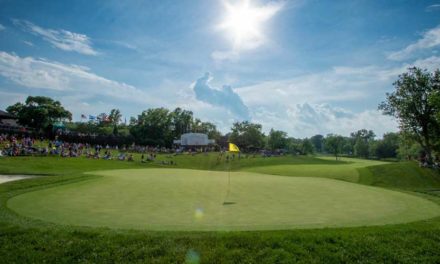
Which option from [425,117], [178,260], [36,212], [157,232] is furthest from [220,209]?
[425,117]

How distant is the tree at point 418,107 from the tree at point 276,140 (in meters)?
68.7

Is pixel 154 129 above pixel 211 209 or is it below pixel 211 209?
above

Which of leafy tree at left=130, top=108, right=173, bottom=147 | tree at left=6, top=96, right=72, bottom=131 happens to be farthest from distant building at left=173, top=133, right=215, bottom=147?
tree at left=6, top=96, right=72, bottom=131

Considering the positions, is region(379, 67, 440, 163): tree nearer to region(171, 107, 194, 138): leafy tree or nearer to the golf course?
the golf course

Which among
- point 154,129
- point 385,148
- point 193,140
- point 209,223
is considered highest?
point 154,129

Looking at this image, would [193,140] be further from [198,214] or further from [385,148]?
[385,148]

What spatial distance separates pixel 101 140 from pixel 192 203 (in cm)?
6989

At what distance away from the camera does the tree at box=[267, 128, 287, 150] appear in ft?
356

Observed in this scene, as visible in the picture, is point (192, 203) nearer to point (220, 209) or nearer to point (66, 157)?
point (220, 209)

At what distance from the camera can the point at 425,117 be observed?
3688 cm

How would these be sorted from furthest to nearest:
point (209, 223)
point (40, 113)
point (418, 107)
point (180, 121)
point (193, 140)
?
point (180, 121) → point (193, 140) → point (40, 113) → point (418, 107) → point (209, 223)

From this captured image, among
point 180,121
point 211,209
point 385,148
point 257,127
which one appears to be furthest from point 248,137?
point 211,209

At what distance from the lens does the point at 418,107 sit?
37.3 metres

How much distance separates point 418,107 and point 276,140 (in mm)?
71582
